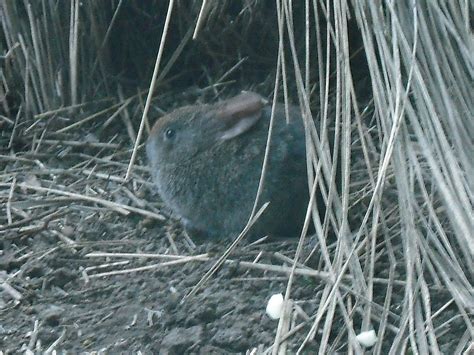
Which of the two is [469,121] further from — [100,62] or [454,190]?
[100,62]

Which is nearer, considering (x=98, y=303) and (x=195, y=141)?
(x=98, y=303)

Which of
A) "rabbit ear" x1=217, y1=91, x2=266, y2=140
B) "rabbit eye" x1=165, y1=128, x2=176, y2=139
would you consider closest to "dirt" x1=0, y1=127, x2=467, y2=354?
"rabbit eye" x1=165, y1=128, x2=176, y2=139

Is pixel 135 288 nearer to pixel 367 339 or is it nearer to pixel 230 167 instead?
pixel 230 167

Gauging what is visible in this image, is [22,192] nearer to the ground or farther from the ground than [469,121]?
→ nearer to the ground

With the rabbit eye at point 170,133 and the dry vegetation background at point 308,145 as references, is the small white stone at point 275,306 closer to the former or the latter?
the dry vegetation background at point 308,145

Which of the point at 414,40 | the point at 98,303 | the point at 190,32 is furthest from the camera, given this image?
the point at 190,32

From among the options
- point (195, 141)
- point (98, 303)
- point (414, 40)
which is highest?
point (414, 40)

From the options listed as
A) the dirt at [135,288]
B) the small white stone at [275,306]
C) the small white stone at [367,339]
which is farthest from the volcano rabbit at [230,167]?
the small white stone at [367,339]

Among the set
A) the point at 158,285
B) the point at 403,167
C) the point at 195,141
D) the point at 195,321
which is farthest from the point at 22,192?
the point at 403,167

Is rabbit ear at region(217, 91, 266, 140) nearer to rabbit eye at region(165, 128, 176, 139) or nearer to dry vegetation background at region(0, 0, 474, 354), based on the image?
dry vegetation background at region(0, 0, 474, 354)
